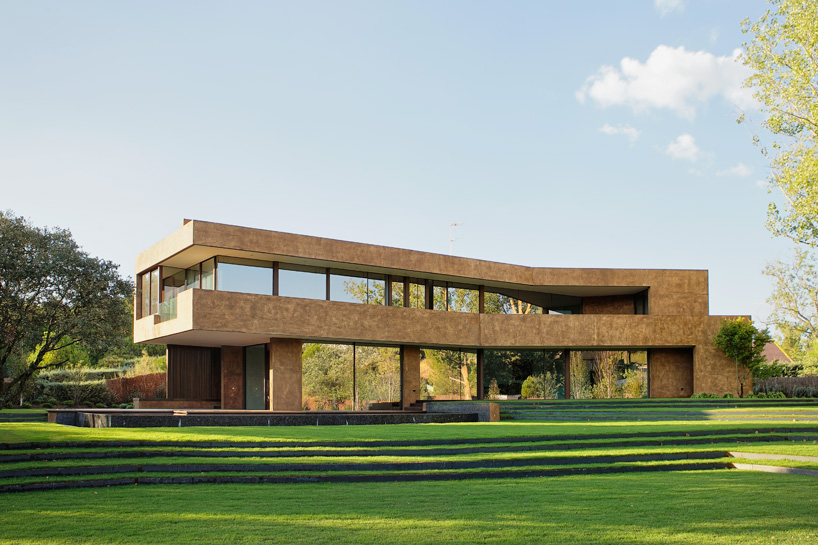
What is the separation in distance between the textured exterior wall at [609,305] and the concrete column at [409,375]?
10.9 metres

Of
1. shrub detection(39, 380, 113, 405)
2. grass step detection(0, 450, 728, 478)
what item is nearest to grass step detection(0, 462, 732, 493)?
grass step detection(0, 450, 728, 478)

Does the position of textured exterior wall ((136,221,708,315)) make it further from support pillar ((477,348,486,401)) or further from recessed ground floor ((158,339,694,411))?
support pillar ((477,348,486,401))

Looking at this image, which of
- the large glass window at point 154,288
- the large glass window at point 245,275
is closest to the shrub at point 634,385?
the large glass window at point 245,275

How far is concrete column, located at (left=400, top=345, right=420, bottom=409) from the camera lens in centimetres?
3106

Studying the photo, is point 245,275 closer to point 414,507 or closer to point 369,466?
point 369,466

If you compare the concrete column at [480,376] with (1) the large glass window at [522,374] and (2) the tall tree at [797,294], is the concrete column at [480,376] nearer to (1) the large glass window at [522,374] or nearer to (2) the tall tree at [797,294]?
(1) the large glass window at [522,374]

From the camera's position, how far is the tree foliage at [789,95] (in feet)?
66.4

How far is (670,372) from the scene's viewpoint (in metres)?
34.1

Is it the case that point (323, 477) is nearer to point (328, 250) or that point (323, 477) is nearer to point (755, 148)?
point (328, 250)

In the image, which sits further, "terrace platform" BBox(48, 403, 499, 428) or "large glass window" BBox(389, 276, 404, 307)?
"large glass window" BBox(389, 276, 404, 307)

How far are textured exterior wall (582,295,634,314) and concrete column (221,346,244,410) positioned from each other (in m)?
18.3

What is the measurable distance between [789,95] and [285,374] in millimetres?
19730

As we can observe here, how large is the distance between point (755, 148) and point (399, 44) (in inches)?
502

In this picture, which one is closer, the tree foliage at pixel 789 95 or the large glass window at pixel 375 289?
the tree foliage at pixel 789 95
